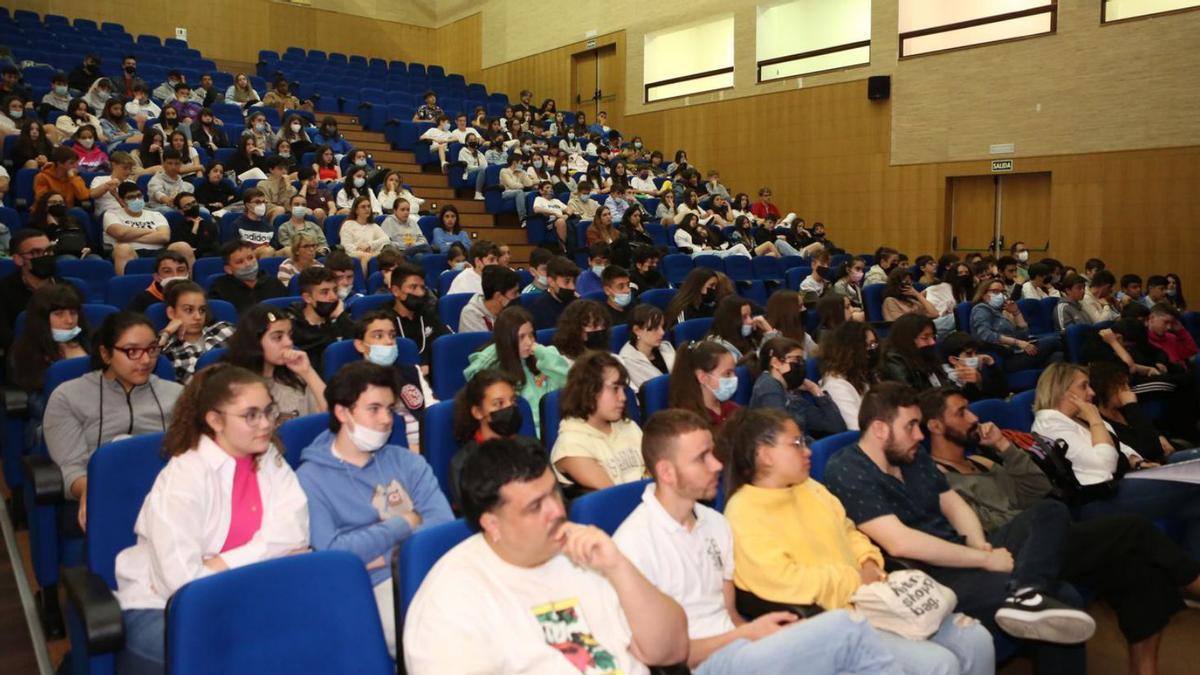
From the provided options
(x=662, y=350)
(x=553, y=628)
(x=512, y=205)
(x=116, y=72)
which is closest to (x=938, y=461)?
(x=662, y=350)

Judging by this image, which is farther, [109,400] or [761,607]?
[109,400]

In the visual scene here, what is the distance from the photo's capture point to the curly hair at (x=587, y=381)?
9.35 feet

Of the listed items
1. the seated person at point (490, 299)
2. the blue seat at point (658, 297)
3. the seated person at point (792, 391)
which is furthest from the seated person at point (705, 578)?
the blue seat at point (658, 297)

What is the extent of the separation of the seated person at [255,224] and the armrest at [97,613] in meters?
4.93

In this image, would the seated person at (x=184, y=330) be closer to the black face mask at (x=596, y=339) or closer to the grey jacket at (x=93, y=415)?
the grey jacket at (x=93, y=415)

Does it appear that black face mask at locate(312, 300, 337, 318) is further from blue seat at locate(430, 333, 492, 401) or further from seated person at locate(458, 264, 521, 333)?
seated person at locate(458, 264, 521, 333)

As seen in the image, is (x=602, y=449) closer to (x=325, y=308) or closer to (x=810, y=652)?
(x=810, y=652)

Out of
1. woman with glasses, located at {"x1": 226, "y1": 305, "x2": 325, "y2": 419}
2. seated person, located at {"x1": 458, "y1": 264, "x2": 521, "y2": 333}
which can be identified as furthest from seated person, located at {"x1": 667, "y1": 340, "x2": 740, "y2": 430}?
seated person, located at {"x1": 458, "y1": 264, "x2": 521, "y2": 333}

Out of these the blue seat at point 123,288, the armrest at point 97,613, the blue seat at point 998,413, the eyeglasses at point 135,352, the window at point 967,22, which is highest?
the window at point 967,22

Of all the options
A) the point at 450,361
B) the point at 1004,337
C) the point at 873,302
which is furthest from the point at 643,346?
the point at 873,302

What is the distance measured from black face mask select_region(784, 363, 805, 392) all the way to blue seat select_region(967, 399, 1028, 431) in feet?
2.25

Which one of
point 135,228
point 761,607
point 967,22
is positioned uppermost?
point 967,22

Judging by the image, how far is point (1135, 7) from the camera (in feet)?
30.3

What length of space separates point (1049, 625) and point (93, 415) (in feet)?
9.51
